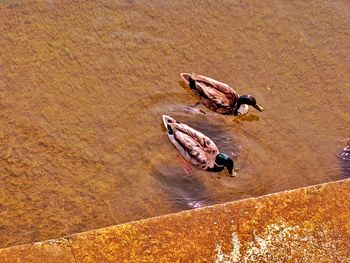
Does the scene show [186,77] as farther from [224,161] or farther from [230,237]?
[230,237]

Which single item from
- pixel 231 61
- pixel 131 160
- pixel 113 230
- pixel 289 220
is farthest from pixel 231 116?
pixel 113 230

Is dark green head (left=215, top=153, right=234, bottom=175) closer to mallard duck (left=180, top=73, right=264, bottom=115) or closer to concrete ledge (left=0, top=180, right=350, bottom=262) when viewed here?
mallard duck (left=180, top=73, right=264, bottom=115)

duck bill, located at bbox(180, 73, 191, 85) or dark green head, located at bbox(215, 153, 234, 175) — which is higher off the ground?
duck bill, located at bbox(180, 73, 191, 85)

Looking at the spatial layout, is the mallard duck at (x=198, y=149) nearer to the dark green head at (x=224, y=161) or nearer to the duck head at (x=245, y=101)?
the dark green head at (x=224, y=161)

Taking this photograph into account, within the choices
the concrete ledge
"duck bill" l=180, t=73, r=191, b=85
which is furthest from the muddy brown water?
the concrete ledge

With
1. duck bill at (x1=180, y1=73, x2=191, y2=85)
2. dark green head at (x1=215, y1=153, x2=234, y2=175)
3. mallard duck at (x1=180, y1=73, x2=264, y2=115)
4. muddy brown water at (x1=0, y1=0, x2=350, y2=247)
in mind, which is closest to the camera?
muddy brown water at (x1=0, y1=0, x2=350, y2=247)

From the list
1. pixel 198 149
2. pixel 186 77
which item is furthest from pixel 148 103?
pixel 198 149
